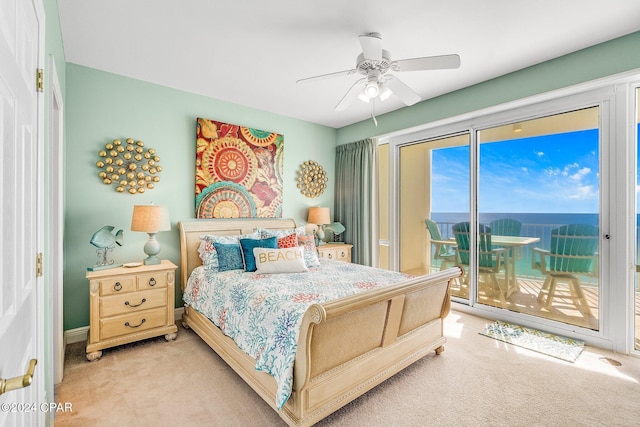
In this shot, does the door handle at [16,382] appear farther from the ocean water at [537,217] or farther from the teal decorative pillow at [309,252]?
the ocean water at [537,217]

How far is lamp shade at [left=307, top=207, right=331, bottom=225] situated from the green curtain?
0.53 meters

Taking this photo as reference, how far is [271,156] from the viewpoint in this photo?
4.29m

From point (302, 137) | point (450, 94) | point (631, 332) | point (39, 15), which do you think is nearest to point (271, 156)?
point (302, 137)

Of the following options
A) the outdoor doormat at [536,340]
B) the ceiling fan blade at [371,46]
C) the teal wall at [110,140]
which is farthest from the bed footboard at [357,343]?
the teal wall at [110,140]

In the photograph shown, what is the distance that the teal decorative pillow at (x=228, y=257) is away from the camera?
122 inches

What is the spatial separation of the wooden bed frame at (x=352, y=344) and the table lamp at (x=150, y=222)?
839mm

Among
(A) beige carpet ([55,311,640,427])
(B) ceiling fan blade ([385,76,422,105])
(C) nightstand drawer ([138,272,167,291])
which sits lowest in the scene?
(A) beige carpet ([55,311,640,427])

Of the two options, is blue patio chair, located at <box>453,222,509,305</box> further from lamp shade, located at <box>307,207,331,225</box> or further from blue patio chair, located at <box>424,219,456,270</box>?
lamp shade, located at <box>307,207,331,225</box>

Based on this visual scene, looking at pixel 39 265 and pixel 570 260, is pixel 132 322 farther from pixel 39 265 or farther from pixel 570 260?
pixel 570 260

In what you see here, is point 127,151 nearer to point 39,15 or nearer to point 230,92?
point 230,92

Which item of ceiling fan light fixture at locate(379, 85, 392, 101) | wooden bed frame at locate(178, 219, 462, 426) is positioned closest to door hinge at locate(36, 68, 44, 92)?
wooden bed frame at locate(178, 219, 462, 426)

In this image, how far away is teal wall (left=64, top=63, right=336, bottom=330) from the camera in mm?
2951

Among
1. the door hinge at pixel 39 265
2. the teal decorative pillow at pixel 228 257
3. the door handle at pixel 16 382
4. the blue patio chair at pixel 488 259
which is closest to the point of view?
the door handle at pixel 16 382

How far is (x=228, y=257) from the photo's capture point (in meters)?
3.12
